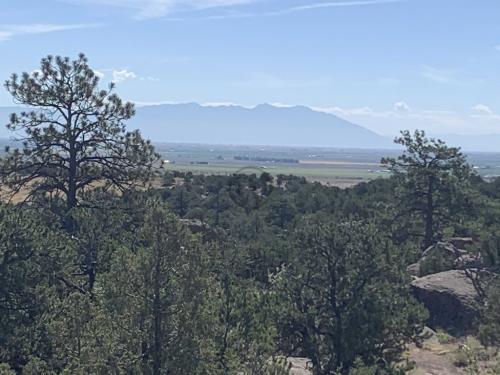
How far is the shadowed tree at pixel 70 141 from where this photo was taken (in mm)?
18812

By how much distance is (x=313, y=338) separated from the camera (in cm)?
1420

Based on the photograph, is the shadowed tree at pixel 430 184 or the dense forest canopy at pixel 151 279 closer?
the dense forest canopy at pixel 151 279

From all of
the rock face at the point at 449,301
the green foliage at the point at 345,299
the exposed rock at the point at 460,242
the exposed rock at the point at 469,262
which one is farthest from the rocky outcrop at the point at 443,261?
the green foliage at the point at 345,299

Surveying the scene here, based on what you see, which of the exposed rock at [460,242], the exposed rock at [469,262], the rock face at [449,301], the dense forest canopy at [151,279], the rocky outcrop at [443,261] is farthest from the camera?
the exposed rock at [460,242]

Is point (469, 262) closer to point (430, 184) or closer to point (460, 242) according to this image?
point (460, 242)

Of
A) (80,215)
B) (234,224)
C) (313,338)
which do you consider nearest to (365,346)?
(313,338)

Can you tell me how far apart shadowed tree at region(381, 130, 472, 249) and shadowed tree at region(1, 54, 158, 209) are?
46.0 ft

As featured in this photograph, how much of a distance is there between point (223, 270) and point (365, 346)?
3326 mm

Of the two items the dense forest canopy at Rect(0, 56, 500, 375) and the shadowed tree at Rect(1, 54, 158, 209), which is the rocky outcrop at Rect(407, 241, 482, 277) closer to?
the dense forest canopy at Rect(0, 56, 500, 375)

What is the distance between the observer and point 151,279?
1054 centimetres

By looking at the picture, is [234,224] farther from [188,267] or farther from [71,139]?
[188,267]

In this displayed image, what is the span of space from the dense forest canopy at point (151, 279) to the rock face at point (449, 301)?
0.58 m

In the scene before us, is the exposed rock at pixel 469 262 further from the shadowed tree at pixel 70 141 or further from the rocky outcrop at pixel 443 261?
the shadowed tree at pixel 70 141

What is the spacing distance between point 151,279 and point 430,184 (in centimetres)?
2110
